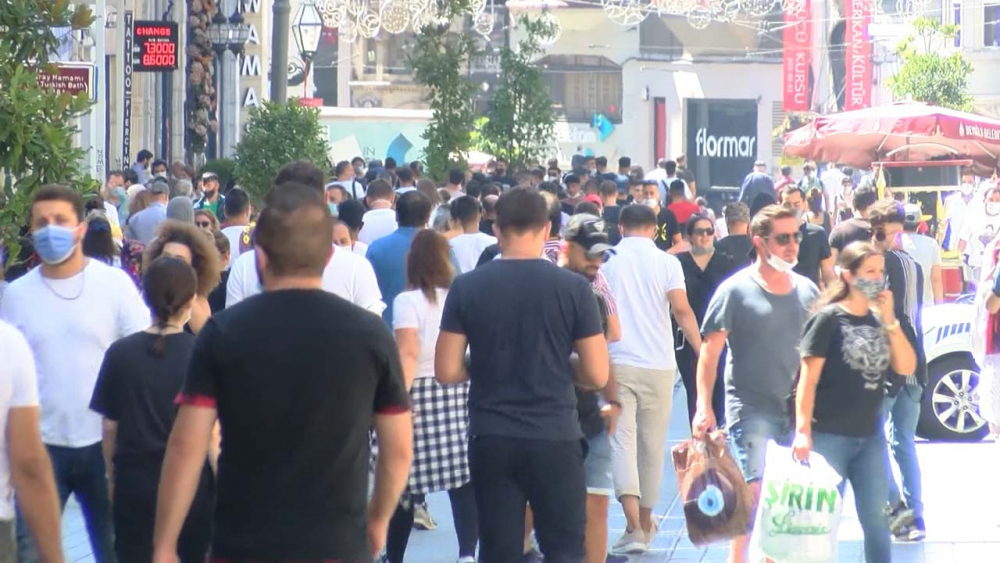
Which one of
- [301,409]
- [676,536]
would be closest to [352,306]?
[301,409]

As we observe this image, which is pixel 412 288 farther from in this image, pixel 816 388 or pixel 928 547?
pixel 928 547

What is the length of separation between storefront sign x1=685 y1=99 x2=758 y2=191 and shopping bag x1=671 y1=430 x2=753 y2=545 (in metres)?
51.9

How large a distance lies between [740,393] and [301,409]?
401 centimetres

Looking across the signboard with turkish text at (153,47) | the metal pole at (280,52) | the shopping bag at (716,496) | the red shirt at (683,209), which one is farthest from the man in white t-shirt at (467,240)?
the signboard with turkish text at (153,47)

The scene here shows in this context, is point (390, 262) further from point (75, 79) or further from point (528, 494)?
point (75, 79)

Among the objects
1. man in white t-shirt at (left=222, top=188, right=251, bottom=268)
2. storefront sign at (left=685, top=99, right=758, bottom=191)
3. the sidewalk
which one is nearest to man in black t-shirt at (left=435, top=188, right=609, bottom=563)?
the sidewalk

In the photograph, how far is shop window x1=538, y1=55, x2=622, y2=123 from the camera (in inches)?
2495

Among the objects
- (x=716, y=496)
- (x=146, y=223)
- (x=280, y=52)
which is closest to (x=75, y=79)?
(x=146, y=223)

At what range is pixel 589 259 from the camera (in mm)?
8031

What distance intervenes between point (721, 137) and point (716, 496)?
52.8 metres

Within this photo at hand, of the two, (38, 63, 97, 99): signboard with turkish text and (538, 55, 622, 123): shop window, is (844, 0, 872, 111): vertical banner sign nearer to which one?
(538, 55, 622, 123): shop window

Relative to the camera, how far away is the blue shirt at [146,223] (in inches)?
575

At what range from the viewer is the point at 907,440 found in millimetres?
9406

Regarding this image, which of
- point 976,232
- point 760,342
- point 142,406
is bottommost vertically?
point 142,406
